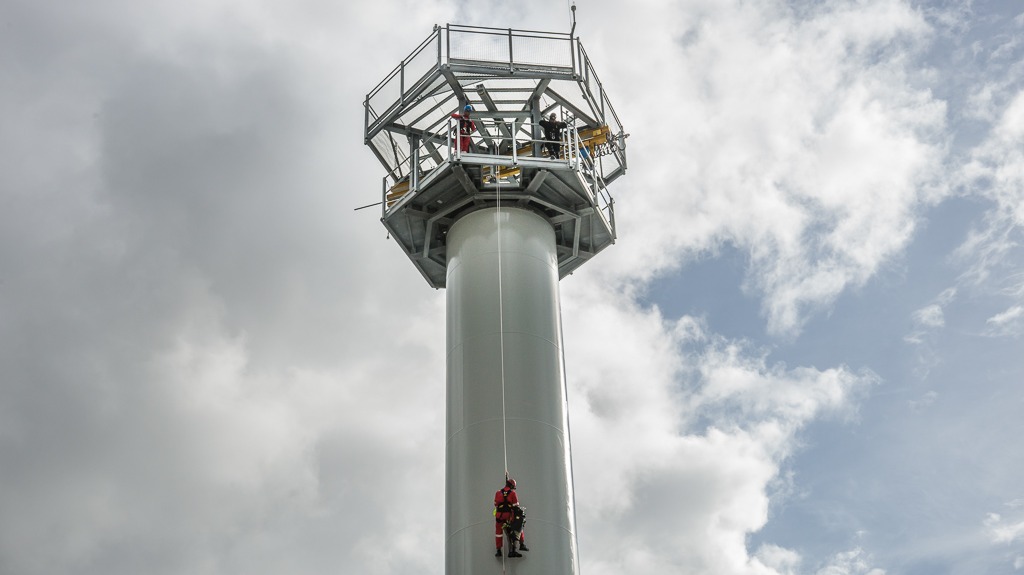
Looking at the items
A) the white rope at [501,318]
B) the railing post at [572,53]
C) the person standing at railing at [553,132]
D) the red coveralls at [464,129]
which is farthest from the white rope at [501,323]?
the railing post at [572,53]

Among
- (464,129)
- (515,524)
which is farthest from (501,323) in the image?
(464,129)

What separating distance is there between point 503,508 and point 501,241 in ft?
26.2

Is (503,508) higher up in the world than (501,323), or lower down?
lower down

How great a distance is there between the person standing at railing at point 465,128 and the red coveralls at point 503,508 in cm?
989

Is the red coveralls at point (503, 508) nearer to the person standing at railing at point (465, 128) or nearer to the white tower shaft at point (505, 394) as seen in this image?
the white tower shaft at point (505, 394)

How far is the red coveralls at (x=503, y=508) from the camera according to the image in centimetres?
2317

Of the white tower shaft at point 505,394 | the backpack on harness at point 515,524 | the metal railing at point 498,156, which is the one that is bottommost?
the backpack on harness at point 515,524

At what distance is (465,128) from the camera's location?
2888 centimetres

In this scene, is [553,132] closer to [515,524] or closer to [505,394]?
[505,394]

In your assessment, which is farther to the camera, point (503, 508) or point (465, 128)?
point (465, 128)

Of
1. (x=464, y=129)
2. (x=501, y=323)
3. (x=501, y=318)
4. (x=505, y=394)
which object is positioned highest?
(x=464, y=129)

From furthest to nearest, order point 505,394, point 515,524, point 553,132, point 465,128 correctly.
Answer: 1. point 553,132
2. point 465,128
3. point 505,394
4. point 515,524

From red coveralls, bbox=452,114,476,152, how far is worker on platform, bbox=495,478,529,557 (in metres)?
9.97

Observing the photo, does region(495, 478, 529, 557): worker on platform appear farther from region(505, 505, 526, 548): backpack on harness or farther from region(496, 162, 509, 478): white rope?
region(496, 162, 509, 478): white rope
